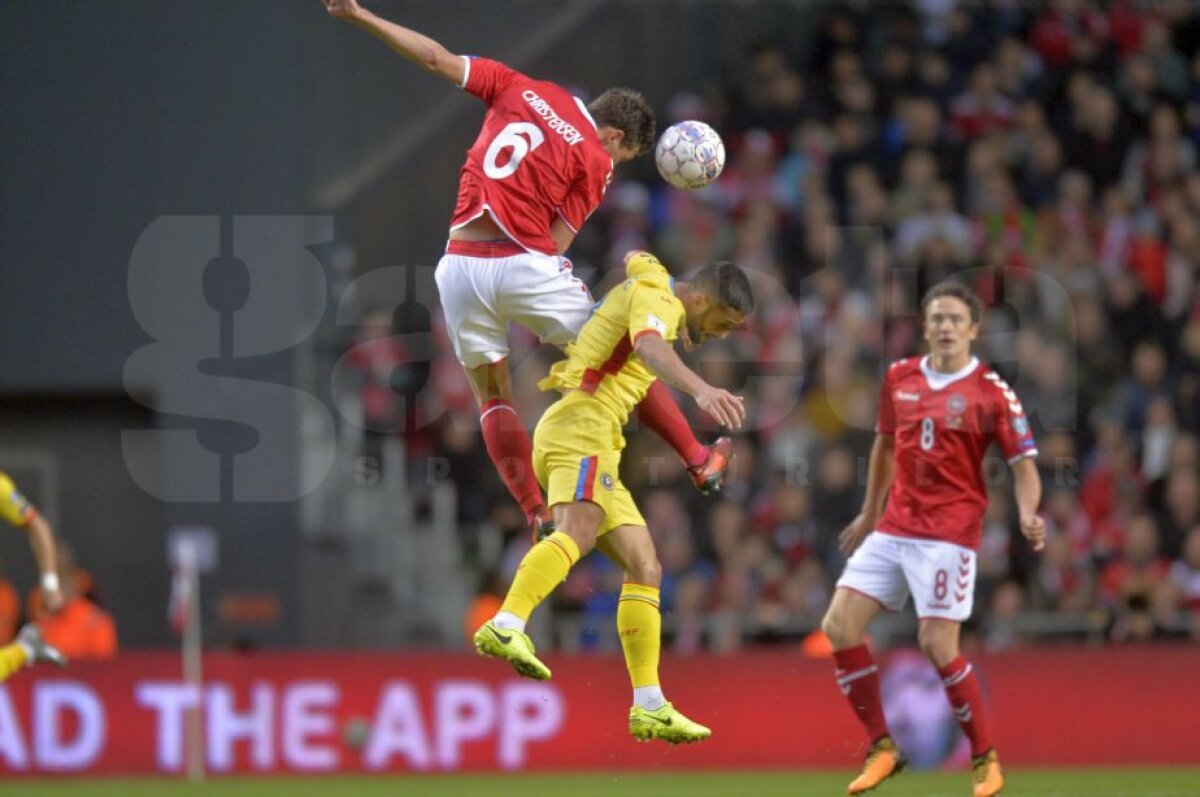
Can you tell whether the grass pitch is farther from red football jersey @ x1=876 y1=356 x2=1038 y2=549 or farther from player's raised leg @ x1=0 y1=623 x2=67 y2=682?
red football jersey @ x1=876 y1=356 x2=1038 y2=549

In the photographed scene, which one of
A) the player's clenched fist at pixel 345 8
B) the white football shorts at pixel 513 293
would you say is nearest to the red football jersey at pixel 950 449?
the white football shorts at pixel 513 293

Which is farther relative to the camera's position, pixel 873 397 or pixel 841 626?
pixel 873 397

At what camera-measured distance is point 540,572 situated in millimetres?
7895

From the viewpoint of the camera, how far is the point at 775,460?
14961 mm

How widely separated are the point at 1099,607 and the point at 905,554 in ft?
16.4

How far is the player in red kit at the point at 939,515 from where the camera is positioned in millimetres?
9273

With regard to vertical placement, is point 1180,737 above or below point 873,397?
below

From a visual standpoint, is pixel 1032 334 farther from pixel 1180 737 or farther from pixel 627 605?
pixel 627 605

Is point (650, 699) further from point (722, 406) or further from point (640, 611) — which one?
point (722, 406)

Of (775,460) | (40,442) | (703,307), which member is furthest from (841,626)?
(40,442)

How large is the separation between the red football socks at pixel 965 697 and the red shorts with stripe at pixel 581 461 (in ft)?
6.92

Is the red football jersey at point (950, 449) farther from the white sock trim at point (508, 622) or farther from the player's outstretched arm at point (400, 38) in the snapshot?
the player's outstretched arm at point (400, 38)

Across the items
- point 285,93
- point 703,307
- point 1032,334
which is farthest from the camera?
point 285,93

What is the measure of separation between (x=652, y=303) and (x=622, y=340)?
343 millimetres
